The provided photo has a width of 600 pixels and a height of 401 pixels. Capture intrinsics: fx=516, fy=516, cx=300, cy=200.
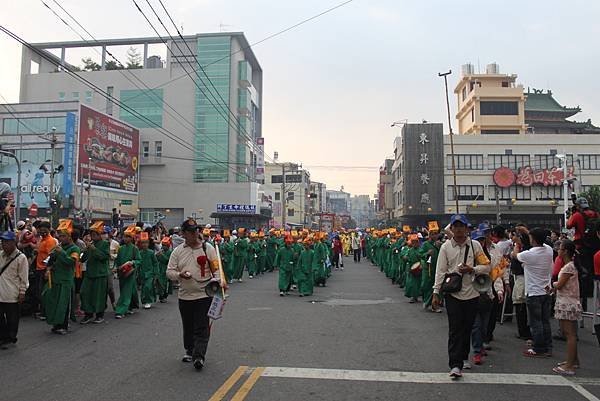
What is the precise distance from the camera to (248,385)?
552 cm

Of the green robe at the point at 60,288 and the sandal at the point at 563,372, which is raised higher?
the green robe at the point at 60,288

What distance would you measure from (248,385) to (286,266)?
8597 millimetres

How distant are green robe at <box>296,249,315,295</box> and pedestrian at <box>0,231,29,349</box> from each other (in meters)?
7.74

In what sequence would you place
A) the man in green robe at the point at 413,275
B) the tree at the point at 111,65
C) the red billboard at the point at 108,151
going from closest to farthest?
the man in green robe at the point at 413,275
the red billboard at the point at 108,151
the tree at the point at 111,65

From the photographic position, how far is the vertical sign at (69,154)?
42.9 metres

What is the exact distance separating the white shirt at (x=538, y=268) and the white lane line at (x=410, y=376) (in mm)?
1303

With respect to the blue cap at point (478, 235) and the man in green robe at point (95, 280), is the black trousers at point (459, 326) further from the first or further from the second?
the man in green robe at point (95, 280)

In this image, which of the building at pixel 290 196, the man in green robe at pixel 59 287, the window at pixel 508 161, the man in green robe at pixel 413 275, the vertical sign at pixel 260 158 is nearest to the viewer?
the man in green robe at pixel 59 287

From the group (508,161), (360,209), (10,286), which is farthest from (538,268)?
(360,209)

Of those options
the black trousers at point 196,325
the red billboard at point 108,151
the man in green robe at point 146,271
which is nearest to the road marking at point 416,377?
the black trousers at point 196,325

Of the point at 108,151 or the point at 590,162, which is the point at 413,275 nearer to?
the point at 108,151

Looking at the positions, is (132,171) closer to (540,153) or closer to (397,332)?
(540,153)

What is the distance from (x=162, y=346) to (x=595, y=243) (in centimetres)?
653

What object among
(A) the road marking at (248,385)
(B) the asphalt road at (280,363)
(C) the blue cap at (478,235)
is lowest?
(B) the asphalt road at (280,363)
